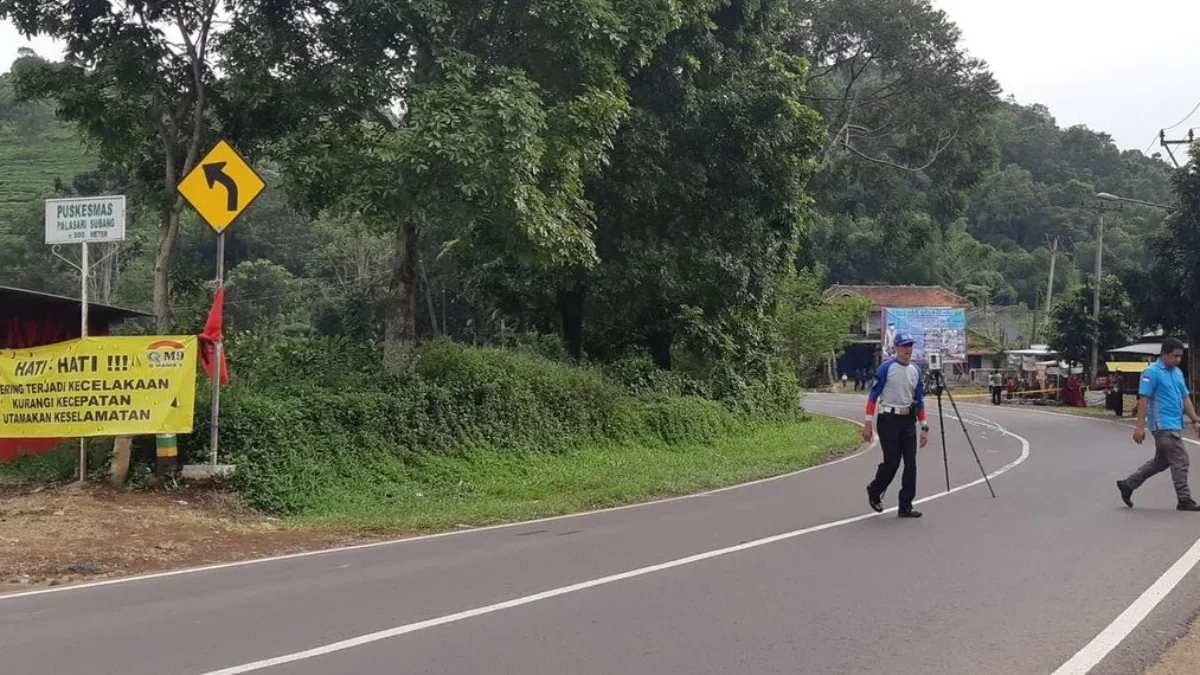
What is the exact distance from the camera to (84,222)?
12.4 metres

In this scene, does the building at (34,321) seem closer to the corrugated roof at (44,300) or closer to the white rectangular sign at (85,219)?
the corrugated roof at (44,300)

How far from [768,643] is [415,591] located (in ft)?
9.32

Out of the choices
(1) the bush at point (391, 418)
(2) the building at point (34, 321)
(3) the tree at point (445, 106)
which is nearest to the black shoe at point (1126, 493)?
(3) the tree at point (445, 106)

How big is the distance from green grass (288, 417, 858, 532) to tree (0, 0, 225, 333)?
14.7 ft

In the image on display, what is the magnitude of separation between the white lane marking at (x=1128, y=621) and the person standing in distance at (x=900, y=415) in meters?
2.71

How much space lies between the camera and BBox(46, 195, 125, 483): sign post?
12.3 metres

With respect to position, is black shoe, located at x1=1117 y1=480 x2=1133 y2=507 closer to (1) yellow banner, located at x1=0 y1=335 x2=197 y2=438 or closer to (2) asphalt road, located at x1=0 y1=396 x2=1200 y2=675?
(2) asphalt road, located at x1=0 y1=396 x2=1200 y2=675

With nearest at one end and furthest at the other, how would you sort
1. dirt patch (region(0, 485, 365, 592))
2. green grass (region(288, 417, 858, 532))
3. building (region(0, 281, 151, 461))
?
dirt patch (region(0, 485, 365, 592)) → green grass (region(288, 417, 858, 532)) → building (region(0, 281, 151, 461))

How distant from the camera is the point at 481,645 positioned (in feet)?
20.5

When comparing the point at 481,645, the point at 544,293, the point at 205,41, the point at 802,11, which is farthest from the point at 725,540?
the point at 802,11

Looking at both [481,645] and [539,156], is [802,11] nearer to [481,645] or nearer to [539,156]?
[539,156]

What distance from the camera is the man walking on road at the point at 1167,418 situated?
11102 mm

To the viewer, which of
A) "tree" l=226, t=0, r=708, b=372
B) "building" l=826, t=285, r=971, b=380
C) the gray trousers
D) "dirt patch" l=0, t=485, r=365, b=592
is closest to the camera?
"dirt patch" l=0, t=485, r=365, b=592

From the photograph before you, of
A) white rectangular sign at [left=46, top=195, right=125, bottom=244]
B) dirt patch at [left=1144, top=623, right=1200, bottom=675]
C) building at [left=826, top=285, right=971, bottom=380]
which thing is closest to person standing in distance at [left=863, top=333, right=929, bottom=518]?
dirt patch at [left=1144, top=623, right=1200, bottom=675]
